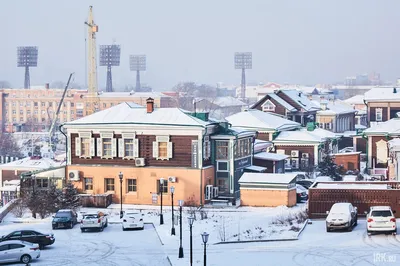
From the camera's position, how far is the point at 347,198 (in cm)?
3641

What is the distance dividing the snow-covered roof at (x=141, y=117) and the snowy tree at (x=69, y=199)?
5.44 metres

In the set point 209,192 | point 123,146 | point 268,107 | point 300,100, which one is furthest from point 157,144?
point 300,100

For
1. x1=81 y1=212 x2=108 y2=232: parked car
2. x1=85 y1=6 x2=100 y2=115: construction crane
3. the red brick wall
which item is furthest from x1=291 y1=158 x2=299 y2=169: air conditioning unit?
x1=85 y1=6 x2=100 y2=115: construction crane

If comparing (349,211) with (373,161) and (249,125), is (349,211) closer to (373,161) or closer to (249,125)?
(373,161)

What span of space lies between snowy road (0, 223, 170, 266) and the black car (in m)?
0.28

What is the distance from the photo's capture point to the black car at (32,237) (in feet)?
106

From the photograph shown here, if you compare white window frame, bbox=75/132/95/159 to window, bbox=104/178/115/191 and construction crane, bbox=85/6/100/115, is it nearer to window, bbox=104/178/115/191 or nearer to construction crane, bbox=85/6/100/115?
window, bbox=104/178/115/191

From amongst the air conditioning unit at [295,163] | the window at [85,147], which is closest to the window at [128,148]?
the window at [85,147]

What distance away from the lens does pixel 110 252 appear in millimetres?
31625

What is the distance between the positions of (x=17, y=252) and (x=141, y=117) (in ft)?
63.2

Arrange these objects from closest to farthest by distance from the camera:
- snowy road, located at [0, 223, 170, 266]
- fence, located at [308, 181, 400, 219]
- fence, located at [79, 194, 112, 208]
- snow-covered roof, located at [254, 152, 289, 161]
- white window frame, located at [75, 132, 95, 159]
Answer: snowy road, located at [0, 223, 170, 266] → fence, located at [308, 181, 400, 219] → fence, located at [79, 194, 112, 208] → white window frame, located at [75, 132, 95, 159] → snow-covered roof, located at [254, 152, 289, 161]

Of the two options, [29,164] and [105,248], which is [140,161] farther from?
[29,164]

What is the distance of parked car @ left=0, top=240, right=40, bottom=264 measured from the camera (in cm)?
2970

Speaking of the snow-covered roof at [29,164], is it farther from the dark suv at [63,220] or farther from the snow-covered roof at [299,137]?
the dark suv at [63,220]
